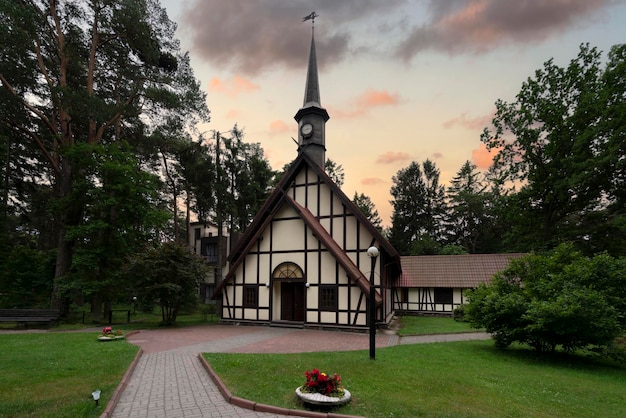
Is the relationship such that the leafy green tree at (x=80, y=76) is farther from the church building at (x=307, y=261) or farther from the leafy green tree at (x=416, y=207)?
the leafy green tree at (x=416, y=207)

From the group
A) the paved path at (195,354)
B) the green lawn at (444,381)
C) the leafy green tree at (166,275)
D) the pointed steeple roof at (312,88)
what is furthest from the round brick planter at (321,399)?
the pointed steeple roof at (312,88)

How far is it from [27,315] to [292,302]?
14.0 meters

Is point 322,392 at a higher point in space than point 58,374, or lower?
higher

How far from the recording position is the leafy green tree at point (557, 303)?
10094mm

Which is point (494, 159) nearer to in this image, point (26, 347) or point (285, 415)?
point (285, 415)

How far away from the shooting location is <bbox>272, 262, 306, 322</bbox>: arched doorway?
726 inches

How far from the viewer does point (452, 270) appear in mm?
26109

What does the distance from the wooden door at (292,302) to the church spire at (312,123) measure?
25.0 ft

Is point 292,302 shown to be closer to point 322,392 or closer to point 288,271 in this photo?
point 288,271

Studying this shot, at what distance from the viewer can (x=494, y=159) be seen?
24.1 metres

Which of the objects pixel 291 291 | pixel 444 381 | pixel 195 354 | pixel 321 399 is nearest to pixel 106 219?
pixel 291 291

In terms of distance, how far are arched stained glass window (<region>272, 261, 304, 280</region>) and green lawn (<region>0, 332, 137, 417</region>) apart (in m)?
8.09

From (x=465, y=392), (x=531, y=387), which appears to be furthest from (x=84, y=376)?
(x=531, y=387)

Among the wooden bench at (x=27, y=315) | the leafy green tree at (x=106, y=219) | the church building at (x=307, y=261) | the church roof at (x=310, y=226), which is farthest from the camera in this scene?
the leafy green tree at (x=106, y=219)
